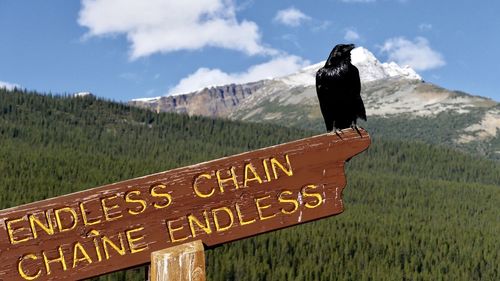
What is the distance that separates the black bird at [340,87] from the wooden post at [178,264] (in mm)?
3077

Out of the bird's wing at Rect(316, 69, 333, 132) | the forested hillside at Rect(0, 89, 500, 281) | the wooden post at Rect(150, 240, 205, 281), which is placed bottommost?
the forested hillside at Rect(0, 89, 500, 281)

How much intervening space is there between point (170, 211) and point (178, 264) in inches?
18.6

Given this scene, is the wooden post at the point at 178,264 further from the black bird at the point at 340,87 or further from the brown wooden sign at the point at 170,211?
the black bird at the point at 340,87

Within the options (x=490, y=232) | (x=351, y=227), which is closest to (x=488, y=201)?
(x=490, y=232)

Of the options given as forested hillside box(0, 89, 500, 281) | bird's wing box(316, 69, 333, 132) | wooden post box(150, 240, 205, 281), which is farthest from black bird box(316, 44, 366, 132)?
forested hillside box(0, 89, 500, 281)

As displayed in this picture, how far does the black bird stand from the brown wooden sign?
1898 mm

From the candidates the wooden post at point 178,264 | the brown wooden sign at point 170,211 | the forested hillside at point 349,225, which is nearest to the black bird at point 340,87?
the brown wooden sign at point 170,211

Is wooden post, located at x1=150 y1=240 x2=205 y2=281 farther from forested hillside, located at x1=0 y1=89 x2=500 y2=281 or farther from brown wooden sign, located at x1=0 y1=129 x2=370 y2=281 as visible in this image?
forested hillside, located at x1=0 y1=89 x2=500 y2=281

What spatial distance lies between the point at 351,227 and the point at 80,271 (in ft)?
346

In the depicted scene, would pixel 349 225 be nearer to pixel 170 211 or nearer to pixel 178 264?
pixel 170 211

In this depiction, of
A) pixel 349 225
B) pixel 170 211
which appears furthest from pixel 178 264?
pixel 349 225

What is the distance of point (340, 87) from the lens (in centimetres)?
754

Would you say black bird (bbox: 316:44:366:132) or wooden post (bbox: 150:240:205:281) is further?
black bird (bbox: 316:44:366:132)

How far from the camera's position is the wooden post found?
506 centimetres
